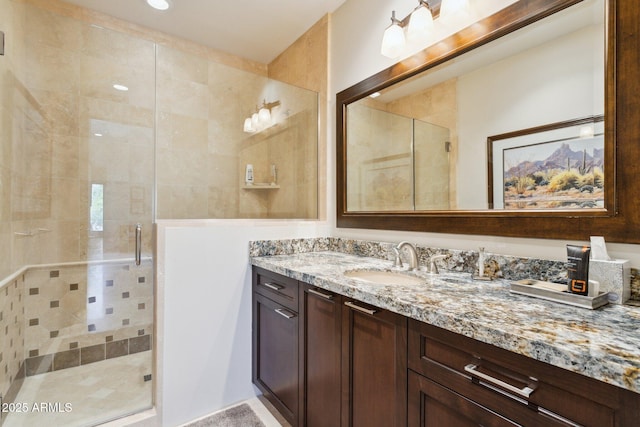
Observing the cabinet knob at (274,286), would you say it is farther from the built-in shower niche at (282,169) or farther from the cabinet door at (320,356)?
the built-in shower niche at (282,169)

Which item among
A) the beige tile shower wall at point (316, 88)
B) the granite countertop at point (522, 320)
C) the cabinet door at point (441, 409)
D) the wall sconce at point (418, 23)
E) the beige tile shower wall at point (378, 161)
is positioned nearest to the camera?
the granite countertop at point (522, 320)

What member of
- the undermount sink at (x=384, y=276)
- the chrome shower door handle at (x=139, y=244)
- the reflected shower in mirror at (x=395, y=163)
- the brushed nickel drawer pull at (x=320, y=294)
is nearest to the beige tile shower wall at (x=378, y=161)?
the reflected shower in mirror at (x=395, y=163)

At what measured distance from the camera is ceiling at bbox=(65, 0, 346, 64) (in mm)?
2154

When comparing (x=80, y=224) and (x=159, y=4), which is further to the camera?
(x=159, y=4)

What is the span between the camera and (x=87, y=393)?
5.61ft

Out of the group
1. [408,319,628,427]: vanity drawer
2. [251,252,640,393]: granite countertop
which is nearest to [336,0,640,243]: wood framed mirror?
[251,252,640,393]: granite countertop

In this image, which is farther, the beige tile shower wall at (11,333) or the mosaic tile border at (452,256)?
the beige tile shower wall at (11,333)

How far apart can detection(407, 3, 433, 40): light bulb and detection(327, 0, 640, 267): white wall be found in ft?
0.73

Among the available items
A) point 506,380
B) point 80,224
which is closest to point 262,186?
point 80,224

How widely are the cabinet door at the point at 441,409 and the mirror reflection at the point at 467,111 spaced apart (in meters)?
0.80

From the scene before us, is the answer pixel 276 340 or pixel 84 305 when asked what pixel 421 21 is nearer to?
pixel 276 340

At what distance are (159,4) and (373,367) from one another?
267cm

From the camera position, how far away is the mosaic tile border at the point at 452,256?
3.62 ft

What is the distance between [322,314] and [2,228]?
1.75m
